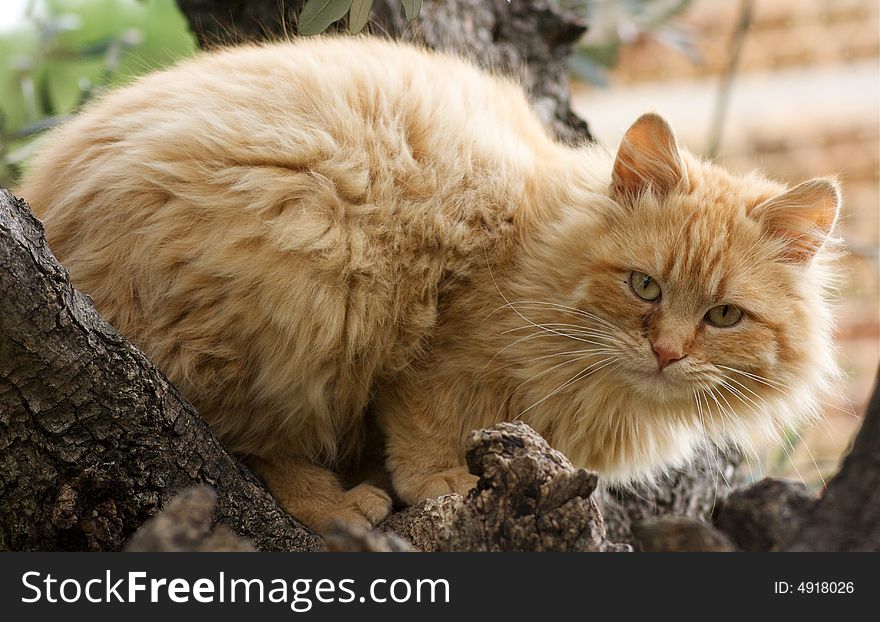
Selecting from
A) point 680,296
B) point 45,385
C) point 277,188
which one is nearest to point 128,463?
point 45,385

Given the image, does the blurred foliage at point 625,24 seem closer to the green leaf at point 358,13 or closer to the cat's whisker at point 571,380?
the cat's whisker at point 571,380

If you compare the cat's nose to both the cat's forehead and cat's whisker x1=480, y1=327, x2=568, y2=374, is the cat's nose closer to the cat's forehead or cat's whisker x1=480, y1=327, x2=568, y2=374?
the cat's forehead

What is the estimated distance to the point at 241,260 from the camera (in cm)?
200

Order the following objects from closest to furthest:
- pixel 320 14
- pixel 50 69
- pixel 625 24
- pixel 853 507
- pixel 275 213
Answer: pixel 853 507 < pixel 320 14 < pixel 275 213 < pixel 50 69 < pixel 625 24

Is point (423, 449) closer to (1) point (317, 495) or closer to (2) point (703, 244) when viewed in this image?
(1) point (317, 495)

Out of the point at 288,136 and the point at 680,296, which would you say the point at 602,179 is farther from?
the point at 288,136

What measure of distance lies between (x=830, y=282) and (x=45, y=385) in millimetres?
1974

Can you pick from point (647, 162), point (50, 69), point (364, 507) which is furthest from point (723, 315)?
point (50, 69)

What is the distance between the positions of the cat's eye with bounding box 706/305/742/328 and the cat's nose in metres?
0.14

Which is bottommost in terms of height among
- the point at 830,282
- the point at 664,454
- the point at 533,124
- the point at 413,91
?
the point at 664,454

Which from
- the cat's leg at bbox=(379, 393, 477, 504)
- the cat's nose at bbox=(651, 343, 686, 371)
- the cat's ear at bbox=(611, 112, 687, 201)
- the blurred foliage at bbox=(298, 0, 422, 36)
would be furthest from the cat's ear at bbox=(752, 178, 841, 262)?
the blurred foliage at bbox=(298, 0, 422, 36)

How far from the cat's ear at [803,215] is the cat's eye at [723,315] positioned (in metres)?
0.24

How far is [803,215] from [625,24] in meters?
2.28

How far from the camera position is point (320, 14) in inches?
68.9
